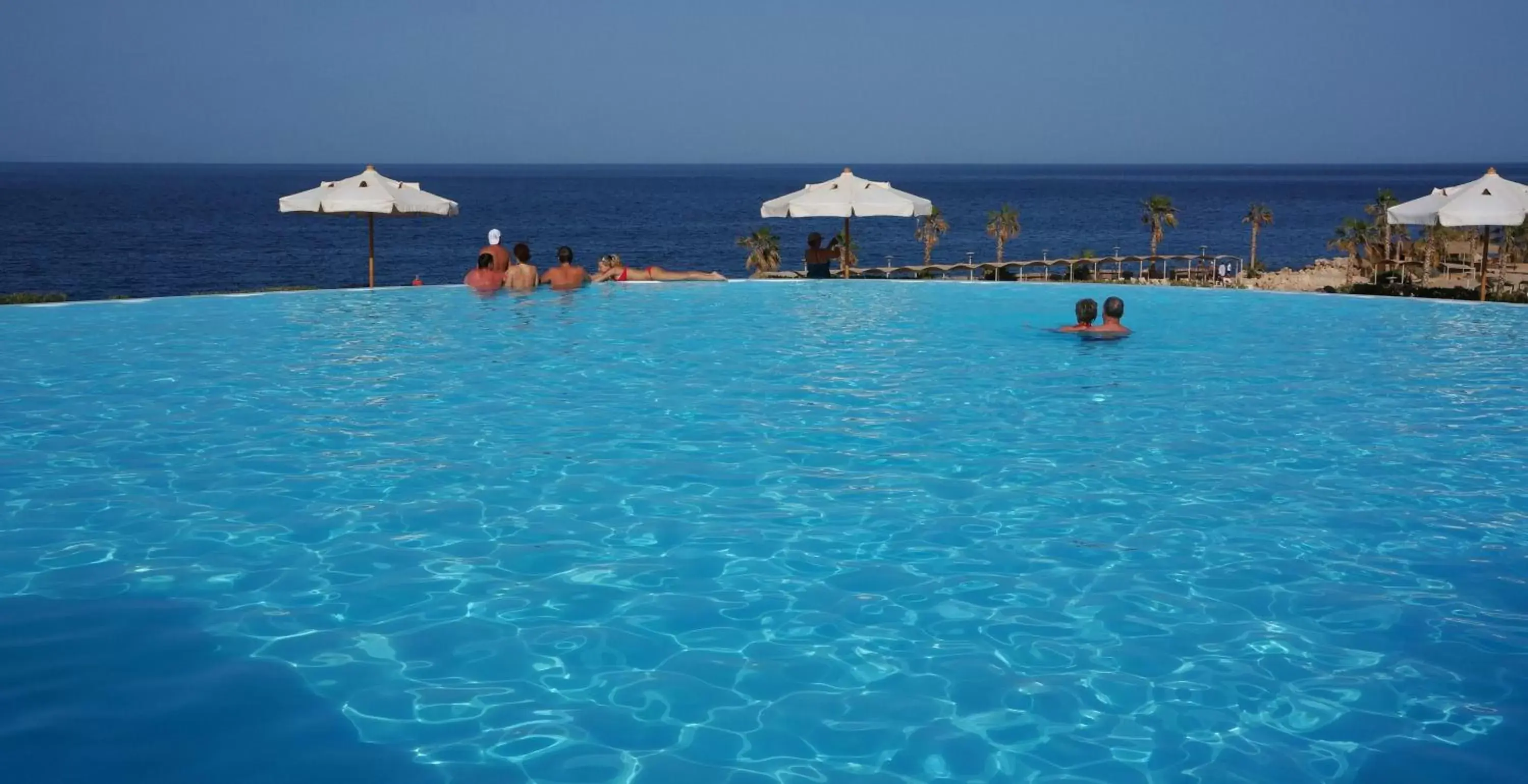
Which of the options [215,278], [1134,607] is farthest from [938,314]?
[215,278]

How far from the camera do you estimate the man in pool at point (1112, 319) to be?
47.5 ft

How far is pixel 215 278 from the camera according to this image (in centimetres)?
6350

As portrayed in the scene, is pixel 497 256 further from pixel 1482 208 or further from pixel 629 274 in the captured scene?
pixel 1482 208

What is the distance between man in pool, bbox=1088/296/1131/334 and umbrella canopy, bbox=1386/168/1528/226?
6768mm

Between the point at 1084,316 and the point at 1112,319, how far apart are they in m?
0.39

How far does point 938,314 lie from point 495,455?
975 cm

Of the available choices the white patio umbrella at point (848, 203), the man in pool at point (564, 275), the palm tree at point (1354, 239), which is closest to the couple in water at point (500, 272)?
the man in pool at point (564, 275)

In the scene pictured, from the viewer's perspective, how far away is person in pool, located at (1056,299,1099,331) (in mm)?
14633

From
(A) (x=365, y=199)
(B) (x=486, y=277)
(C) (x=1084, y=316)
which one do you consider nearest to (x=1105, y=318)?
(C) (x=1084, y=316)

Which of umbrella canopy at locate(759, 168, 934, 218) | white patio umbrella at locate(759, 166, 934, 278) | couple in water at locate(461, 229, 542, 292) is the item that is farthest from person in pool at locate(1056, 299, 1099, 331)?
couple in water at locate(461, 229, 542, 292)

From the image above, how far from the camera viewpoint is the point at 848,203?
21.5 metres

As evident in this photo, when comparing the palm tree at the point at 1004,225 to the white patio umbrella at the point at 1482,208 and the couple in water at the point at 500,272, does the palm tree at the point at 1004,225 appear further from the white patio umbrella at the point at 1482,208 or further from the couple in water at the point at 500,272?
the couple in water at the point at 500,272

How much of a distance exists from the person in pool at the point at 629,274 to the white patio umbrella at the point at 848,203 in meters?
1.75

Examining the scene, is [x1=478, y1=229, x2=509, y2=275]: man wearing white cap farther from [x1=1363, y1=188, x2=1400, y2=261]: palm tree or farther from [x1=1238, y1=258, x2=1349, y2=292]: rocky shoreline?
[x1=1363, y1=188, x2=1400, y2=261]: palm tree
